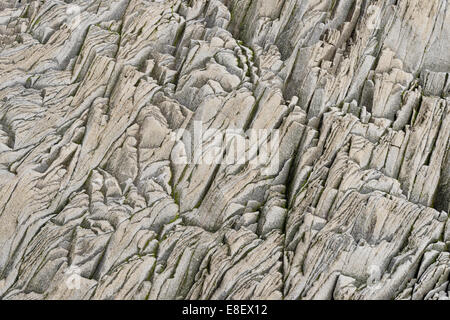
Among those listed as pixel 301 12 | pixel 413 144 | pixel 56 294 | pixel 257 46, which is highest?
pixel 301 12

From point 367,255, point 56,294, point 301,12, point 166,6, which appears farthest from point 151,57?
point 367,255

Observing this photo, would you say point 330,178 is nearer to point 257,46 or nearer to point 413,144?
point 413,144

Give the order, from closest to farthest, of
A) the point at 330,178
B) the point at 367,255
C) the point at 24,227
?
1. the point at 367,255
2. the point at 330,178
3. the point at 24,227

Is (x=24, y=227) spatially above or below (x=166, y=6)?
below

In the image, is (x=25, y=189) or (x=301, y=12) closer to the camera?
(x=25, y=189)

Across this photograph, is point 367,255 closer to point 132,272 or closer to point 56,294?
point 132,272

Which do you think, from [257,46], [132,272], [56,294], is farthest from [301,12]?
[56,294]

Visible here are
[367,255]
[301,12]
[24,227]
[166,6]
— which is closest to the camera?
[367,255]
